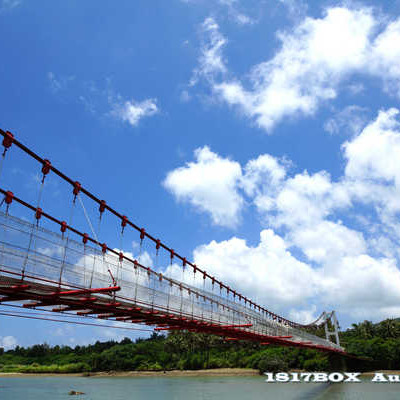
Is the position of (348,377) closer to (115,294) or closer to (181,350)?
(181,350)

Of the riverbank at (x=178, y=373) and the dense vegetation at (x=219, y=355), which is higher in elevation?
the dense vegetation at (x=219, y=355)

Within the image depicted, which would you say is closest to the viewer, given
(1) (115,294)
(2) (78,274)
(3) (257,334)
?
(2) (78,274)

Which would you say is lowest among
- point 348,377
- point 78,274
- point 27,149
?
point 348,377

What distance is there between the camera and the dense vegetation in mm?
42969

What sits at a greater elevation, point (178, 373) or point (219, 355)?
point (219, 355)

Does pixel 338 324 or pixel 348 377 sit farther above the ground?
pixel 338 324

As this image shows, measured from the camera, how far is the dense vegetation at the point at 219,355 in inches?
1692

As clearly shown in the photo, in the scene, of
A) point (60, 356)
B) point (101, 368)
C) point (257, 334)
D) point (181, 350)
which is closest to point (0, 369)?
point (60, 356)

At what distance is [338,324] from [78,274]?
4656 cm

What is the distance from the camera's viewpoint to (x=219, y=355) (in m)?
58.4

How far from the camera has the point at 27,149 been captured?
9.41m

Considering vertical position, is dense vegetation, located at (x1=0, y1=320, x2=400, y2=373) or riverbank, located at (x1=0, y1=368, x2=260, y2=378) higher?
dense vegetation, located at (x1=0, y1=320, x2=400, y2=373)

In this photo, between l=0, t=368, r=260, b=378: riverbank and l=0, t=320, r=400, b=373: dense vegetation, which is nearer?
l=0, t=320, r=400, b=373: dense vegetation

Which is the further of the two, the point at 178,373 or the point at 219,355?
the point at 219,355
